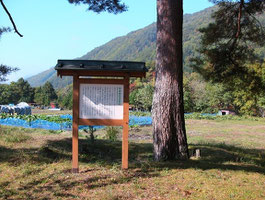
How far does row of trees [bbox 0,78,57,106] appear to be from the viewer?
5164 cm

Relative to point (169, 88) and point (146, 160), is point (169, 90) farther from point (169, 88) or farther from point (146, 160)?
point (146, 160)

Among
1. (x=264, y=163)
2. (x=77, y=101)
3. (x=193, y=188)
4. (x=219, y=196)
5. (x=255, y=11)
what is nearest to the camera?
(x=219, y=196)

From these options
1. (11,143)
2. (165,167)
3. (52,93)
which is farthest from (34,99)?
(165,167)

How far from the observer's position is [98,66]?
14.5 ft

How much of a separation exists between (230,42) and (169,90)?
4159mm

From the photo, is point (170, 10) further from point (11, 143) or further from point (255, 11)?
point (11, 143)

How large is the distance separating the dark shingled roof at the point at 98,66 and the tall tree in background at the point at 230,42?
4.75 meters

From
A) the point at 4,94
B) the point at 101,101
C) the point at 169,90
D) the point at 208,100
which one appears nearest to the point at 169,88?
the point at 169,90

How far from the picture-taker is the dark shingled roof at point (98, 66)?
437cm

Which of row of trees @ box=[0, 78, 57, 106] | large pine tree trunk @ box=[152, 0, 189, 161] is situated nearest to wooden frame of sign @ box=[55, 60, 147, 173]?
large pine tree trunk @ box=[152, 0, 189, 161]

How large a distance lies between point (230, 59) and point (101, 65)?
5351 millimetres

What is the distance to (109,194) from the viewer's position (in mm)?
Answer: 3500

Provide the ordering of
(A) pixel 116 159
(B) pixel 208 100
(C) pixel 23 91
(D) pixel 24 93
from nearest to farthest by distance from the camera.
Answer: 1. (A) pixel 116 159
2. (B) pixel 208 100
3. (C) pixel 23 91
4. (D) pixel 24 93

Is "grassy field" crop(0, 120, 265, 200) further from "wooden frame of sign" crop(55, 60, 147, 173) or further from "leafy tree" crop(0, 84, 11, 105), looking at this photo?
"leafy tree" crop(0, 84, 11, 105)
